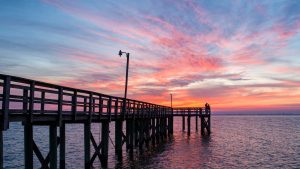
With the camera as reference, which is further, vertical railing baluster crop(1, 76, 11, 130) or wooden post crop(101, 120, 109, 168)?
wooden post crop(101, 120, 109, 168)

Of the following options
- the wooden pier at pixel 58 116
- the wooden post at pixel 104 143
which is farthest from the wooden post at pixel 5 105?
the wooden post at pixel 104 143

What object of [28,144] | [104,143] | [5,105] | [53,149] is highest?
[5,105]

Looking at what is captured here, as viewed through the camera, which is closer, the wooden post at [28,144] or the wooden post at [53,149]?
the wooden post at [28,144]

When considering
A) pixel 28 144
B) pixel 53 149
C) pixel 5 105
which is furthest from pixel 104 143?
pixel 5 105

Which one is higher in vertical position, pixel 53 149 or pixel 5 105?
pixel 5 105

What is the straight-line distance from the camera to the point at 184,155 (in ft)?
101

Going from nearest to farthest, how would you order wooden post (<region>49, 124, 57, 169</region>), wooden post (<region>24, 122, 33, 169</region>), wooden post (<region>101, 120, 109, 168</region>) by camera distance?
wooden post (<region>24, 122, 33, 169</region>), wooden post (<region>49, 124, 57, 169</region>), wooden post (<region>101, 120, 109, 168</region>)

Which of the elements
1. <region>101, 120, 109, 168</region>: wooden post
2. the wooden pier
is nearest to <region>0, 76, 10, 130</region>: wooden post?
the wooden pier

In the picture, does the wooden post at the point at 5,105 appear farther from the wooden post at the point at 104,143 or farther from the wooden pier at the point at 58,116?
the wooden post at the point at 104,143

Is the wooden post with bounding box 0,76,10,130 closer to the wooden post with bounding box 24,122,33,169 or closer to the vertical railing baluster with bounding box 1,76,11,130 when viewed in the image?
the vertical railing baluster with bounding box 1,76,11,130

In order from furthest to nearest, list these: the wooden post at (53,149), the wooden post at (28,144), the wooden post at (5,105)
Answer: the wooden post at (53,149)
the wooden post at (28,144)
the wooden post at (5,105)

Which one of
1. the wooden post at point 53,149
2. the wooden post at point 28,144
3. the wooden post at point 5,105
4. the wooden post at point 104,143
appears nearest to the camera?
the wooden post at point 5,105

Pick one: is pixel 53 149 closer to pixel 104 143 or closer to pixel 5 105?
pixel 5 105

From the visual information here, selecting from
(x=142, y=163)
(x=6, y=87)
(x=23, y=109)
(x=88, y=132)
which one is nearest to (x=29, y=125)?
(x=23, y=109)
